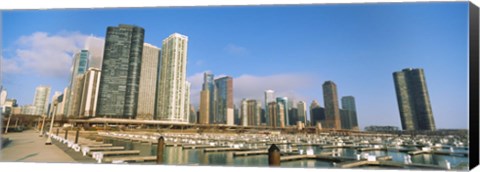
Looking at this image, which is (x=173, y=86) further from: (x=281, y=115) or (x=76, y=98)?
(x=76, y=98)

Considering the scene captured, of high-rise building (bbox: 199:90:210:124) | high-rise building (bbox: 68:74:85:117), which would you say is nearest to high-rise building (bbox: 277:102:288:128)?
high-rise building (bbox: 199:90:210:124)

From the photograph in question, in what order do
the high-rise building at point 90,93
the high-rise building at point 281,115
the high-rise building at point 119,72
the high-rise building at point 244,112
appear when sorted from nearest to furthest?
the high-rise building at point 281,115
the high-rise building at point 119,72
the high-rise building at point 244,112
the high-rise building at point 90,93

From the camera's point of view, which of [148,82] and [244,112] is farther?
[148,82]

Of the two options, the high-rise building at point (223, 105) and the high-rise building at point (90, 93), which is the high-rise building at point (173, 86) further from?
the high-rise building at point (90, 93)

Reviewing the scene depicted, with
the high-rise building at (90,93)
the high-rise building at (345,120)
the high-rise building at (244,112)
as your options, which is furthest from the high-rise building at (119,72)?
the high-rise building at (345,120)

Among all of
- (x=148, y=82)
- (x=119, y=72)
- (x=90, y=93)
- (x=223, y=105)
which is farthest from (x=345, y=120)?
(x=90, y=93)

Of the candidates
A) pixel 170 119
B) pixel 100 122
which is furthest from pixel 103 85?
pixel 170 119
